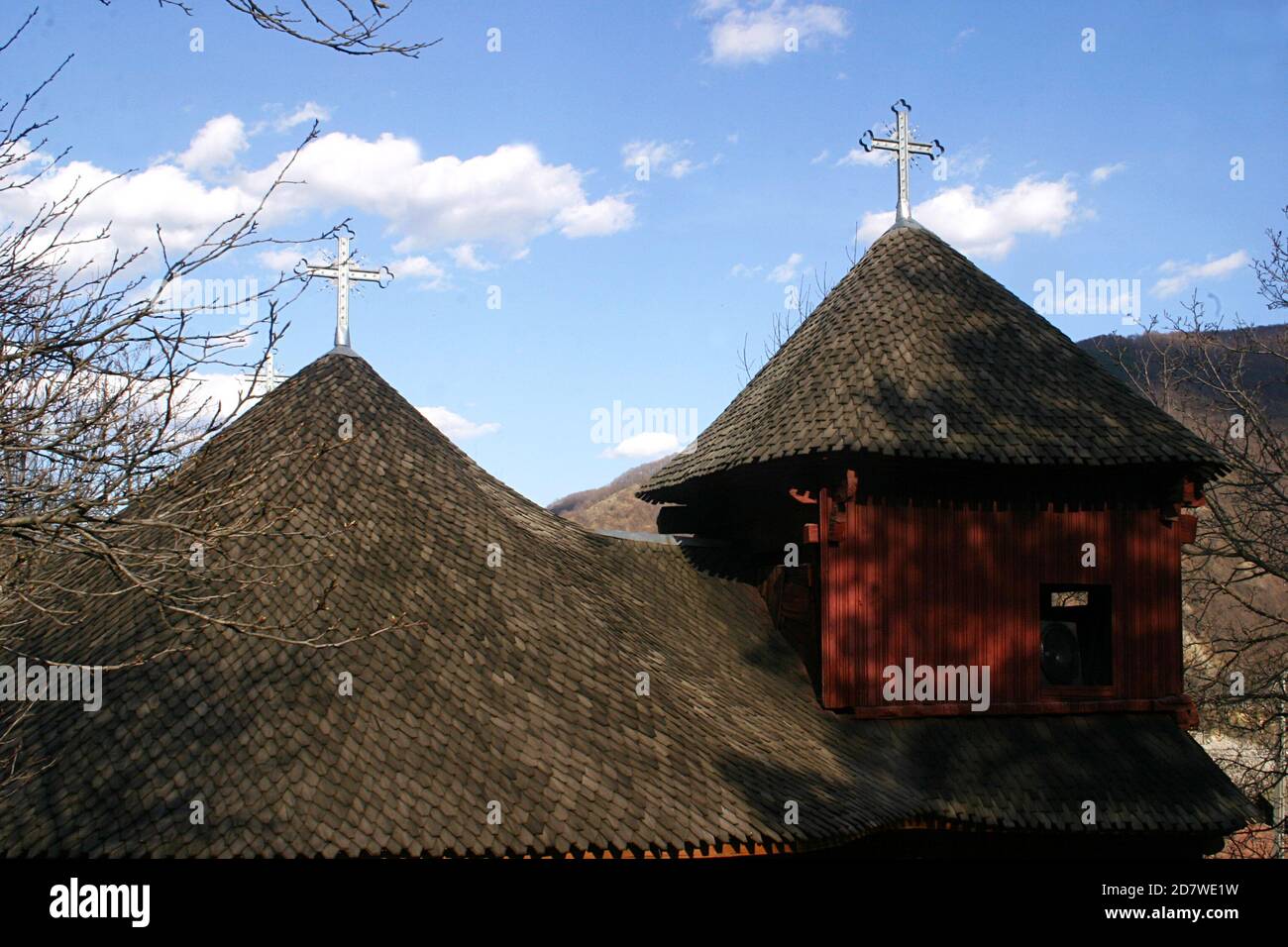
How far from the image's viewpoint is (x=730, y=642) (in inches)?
524

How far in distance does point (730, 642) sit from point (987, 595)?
2866 mm

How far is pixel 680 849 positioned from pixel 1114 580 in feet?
23.0

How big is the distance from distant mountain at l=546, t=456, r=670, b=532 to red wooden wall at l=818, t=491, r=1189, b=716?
47.1 m

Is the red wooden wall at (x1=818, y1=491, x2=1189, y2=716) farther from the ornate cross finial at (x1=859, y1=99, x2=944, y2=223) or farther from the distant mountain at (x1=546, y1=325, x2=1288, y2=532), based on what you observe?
the distant mountain at (x1=546, y1=325, x2=1288, y2=532)

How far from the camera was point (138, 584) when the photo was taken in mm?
6215

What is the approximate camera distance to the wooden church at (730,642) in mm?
8781

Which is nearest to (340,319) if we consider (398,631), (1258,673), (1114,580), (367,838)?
(398,631)

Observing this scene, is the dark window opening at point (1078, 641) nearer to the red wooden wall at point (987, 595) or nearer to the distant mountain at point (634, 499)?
the red wooden wall at point (987, 595)

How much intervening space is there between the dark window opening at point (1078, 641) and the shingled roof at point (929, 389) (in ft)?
6.22

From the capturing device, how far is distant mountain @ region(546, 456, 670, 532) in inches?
2926

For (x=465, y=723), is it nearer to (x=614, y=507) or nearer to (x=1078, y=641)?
(x=1078, y=641)
